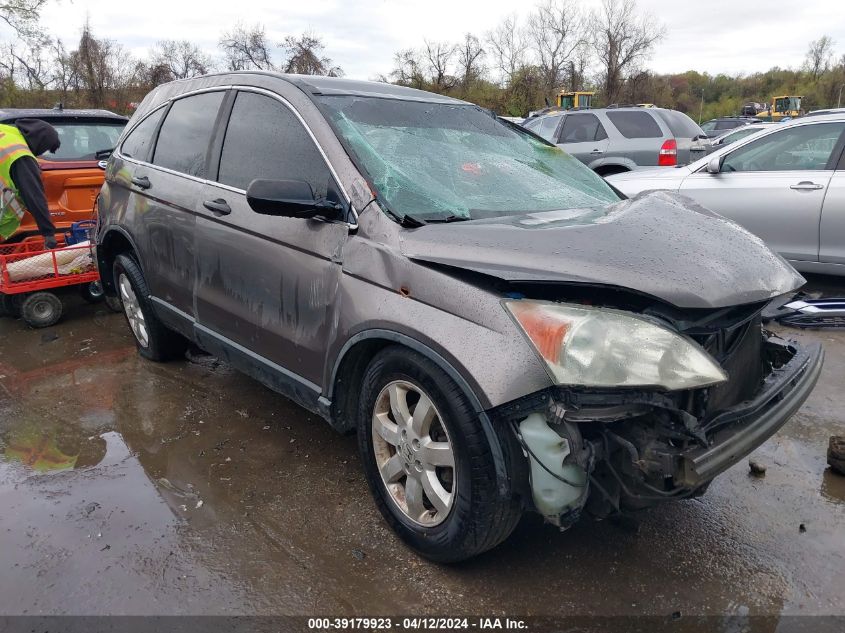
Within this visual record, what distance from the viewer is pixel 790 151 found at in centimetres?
608

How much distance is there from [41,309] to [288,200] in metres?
4.16

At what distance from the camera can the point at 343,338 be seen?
2.62 metres

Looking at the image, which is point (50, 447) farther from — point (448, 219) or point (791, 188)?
point (791, 188)

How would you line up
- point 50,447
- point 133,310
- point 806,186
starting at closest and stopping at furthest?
point 50,447 → point 133,310 → point 806,186

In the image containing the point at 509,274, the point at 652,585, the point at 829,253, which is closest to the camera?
the point at 509,274

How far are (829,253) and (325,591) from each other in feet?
17.8

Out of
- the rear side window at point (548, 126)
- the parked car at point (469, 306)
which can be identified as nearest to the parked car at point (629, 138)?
the rear side window at point (548, 126)

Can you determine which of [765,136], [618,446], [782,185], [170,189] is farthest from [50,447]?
[765,136]

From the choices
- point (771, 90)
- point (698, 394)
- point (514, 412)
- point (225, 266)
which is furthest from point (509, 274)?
point (771, 90)

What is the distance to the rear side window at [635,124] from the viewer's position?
10.4 m

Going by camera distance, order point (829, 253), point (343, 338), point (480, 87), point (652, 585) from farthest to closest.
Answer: point (480, 87) → point (829, 253) → point (343, 338) → point (652, 585)

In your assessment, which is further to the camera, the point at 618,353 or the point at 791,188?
the point at 791,188

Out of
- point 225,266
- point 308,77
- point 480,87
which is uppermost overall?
point 480,87

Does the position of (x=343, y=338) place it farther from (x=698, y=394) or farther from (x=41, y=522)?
(x=41, y=522)
